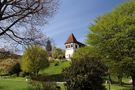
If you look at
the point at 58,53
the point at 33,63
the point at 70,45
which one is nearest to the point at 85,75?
the point at 33,63

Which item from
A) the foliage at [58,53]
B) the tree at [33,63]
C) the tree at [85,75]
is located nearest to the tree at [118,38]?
the tree at [85,75]

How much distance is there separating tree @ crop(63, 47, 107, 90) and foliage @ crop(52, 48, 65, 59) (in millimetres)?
93434

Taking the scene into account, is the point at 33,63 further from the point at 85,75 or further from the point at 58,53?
the point at 85,75

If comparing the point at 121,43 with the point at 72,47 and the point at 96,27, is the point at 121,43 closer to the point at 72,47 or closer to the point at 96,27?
the point at 96,27

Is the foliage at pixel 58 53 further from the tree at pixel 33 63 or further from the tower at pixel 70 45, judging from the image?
the tree at pixel 33 63

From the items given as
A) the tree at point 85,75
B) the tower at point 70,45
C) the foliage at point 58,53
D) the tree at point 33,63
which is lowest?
the tree at point 85,75

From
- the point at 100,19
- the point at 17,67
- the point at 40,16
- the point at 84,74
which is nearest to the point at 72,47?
the point at 17,67

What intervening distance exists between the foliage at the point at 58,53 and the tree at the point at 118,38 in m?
66.7

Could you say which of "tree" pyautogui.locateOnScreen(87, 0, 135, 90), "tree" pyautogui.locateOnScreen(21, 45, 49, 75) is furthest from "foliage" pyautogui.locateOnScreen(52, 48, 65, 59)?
"tree" pyautogui.locateOnScreen(87, 0, 135, 90)

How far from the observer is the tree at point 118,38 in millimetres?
46250

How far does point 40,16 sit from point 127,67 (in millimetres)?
32026

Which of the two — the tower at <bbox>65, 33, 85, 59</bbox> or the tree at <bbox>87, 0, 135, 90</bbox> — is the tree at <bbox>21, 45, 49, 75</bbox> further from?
the tower at <bbox>65, 33, 85, 59</bbox>

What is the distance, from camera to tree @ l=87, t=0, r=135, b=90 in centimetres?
4625

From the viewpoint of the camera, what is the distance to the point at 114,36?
157ft
